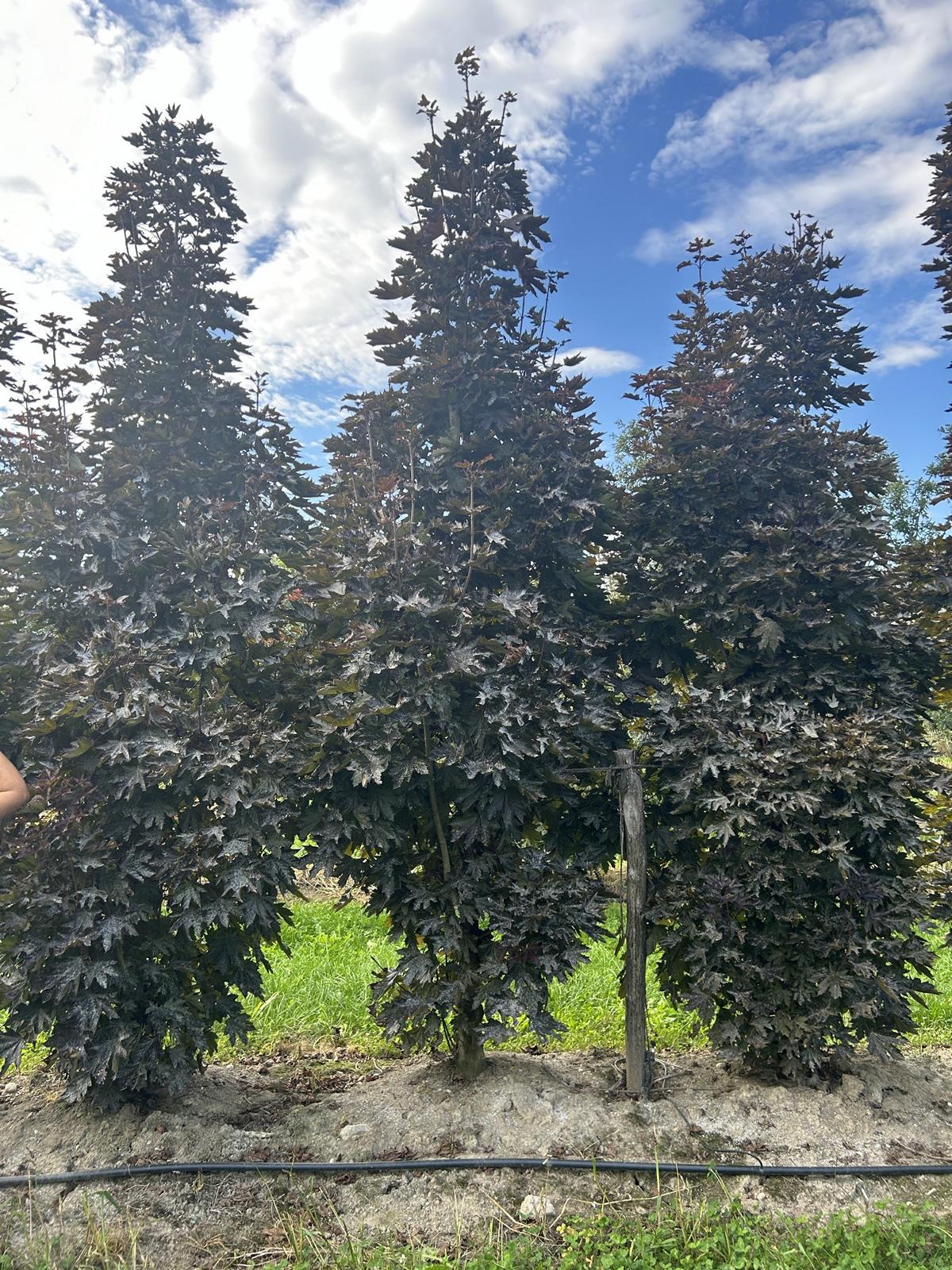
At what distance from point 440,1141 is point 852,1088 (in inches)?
85.5

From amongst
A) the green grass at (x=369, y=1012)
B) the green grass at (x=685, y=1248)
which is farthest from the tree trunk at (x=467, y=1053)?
the green grass at (x=685, y=1248)

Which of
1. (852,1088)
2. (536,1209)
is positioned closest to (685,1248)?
(536,1209)

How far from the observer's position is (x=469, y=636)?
3.96m

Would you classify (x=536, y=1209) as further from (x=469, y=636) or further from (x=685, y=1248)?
(x=469, y=636)

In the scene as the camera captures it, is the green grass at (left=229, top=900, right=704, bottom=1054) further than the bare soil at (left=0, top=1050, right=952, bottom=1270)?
Yes

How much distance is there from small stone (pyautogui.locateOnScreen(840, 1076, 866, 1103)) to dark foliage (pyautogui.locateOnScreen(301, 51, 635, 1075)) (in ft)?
5.49

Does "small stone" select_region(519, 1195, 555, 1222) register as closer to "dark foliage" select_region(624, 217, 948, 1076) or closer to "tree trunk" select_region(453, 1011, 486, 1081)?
"tree trunk" select_region(453, 1011, 486, 1081)

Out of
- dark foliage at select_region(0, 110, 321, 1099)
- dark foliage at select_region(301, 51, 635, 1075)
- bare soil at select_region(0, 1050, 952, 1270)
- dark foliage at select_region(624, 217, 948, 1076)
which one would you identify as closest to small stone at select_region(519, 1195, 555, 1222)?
bare soil at select_region(0, 1050, 952, 1270)

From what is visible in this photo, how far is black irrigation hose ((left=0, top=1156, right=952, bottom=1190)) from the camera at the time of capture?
370cm

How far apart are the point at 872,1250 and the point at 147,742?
140 inches

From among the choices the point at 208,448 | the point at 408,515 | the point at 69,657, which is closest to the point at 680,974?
the point at 408,515

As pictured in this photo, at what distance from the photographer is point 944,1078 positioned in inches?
185

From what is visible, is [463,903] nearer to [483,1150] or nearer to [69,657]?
[483,1150]

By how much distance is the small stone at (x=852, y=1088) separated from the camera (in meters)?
4.23
